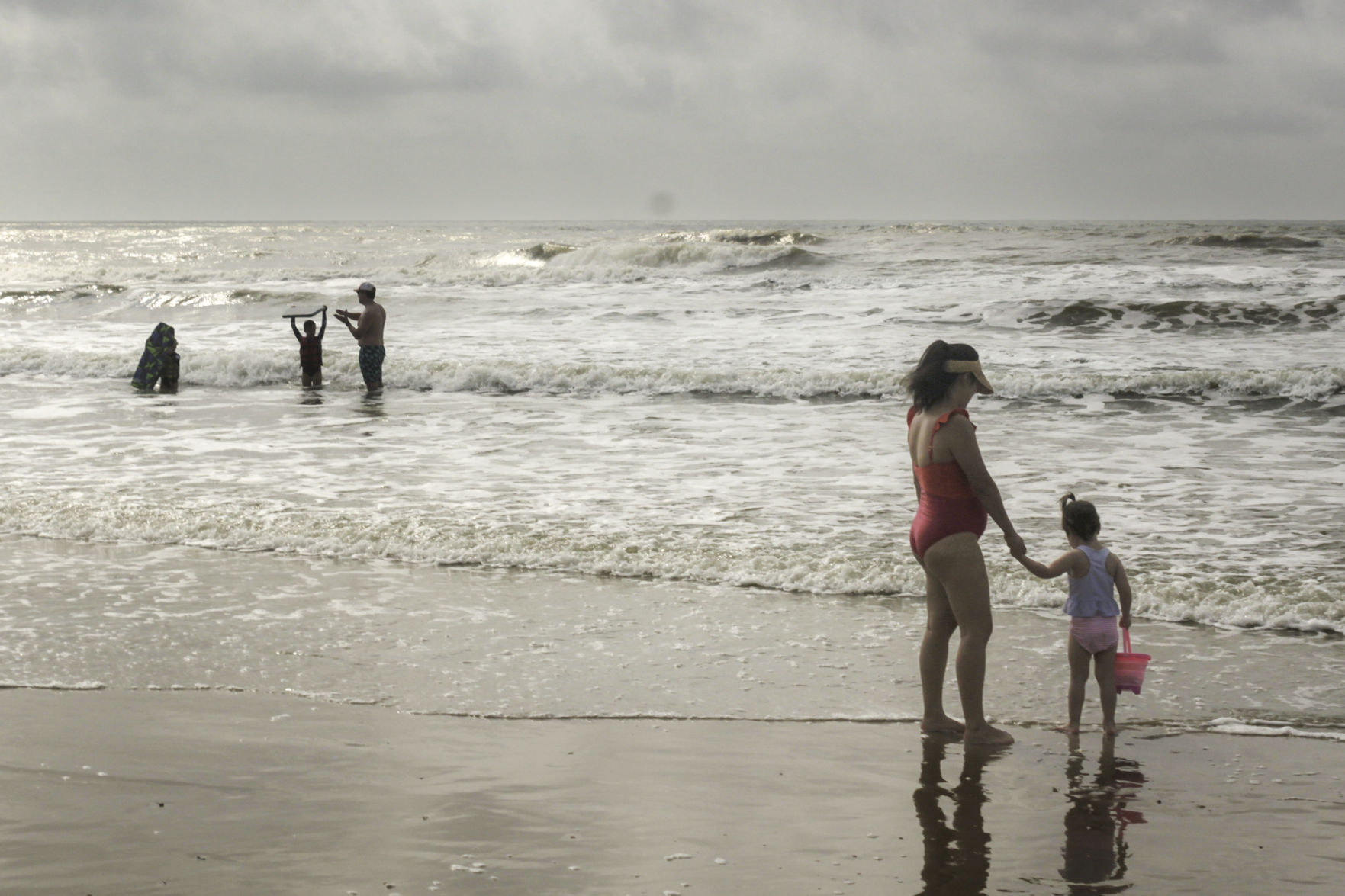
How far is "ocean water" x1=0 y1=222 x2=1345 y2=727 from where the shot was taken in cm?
562

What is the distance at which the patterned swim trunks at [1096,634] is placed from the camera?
184 inches

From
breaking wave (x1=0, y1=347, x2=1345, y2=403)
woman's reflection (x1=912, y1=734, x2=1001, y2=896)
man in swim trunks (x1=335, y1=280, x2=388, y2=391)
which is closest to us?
woman's reflection (x1=912, y1=734, x2=1001, y2=896)

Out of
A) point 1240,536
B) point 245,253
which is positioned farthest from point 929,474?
point 245,253

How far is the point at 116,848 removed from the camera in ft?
11.6

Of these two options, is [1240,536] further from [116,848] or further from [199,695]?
[116,848]

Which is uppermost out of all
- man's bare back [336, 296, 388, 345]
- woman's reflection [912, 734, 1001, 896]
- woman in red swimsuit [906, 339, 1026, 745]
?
man's bare back [336, 296, 388, 345]

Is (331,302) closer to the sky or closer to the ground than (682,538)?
closer to the sky

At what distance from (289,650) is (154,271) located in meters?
46.1

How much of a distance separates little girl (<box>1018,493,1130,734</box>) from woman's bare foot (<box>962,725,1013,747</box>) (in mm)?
288

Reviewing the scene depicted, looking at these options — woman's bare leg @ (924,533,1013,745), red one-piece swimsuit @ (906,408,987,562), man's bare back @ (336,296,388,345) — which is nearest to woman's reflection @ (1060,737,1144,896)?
woman's bare leg @ (924,533,1013,745)

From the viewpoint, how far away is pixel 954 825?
3812 millimetres

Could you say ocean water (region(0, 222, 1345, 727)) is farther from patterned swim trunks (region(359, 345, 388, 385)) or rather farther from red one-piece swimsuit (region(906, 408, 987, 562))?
red one-piece swimsuit (region(906, 408, 987, 562))

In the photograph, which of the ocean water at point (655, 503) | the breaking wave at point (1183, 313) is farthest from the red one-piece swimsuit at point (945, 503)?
the breaking wave at point (1183, 313)

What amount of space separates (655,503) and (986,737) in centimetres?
484
